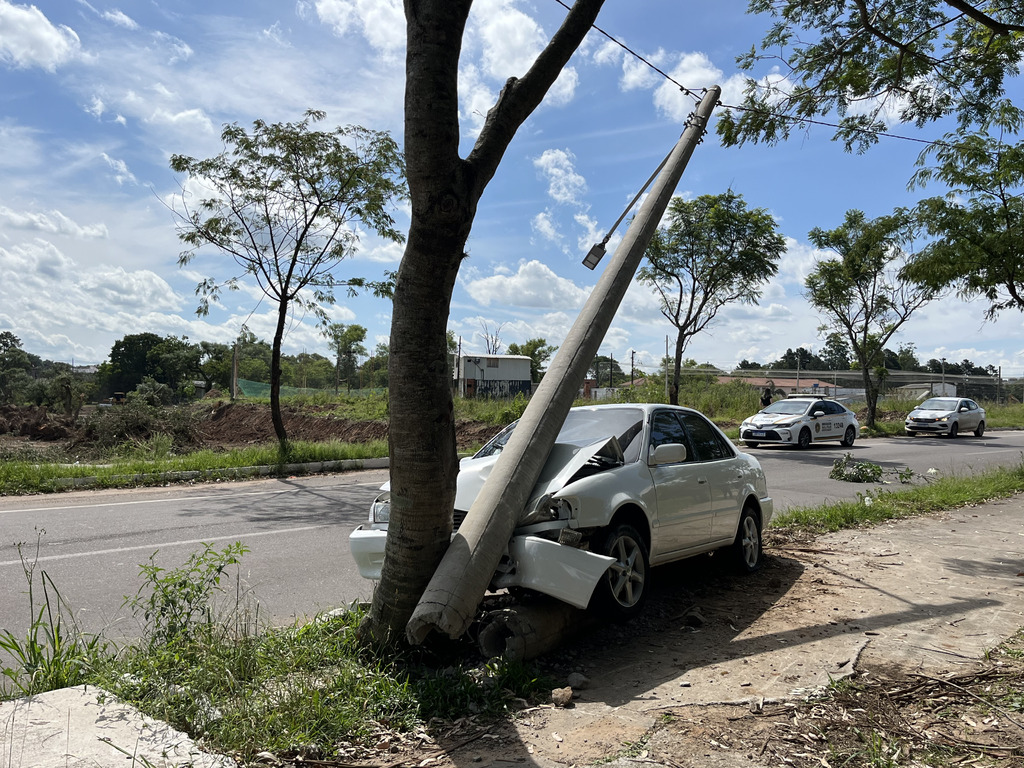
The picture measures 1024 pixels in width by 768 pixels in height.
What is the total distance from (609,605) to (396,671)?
149 cm

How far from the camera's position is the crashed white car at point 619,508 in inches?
183

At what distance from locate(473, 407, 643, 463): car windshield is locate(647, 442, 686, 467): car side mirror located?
15cm

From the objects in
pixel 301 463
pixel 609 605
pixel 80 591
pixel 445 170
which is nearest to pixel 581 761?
pixel 609 605

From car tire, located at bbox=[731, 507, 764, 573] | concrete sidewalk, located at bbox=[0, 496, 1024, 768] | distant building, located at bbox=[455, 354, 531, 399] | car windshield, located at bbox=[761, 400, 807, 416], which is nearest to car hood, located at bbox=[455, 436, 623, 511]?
→ concrete sidewalk, located at bbox=[0, 496, 1024, 768]

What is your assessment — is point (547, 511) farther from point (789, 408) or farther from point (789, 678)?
point (789, 408)

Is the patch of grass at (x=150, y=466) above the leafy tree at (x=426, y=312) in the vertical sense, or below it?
below

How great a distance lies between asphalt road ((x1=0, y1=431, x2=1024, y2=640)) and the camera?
605cm

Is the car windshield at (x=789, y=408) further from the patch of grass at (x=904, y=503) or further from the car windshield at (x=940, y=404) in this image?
the car windshield at (x=940, y=404)

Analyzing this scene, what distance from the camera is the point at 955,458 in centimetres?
1955

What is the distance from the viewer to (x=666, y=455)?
18.9 feet

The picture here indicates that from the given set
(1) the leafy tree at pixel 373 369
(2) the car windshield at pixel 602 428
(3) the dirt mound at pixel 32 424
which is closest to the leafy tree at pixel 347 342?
(1) the leafy tree at pixel 373 369

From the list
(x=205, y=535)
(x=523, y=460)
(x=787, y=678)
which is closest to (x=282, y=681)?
(x=523, y=460)

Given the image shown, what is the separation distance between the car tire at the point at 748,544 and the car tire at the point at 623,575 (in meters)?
1.91

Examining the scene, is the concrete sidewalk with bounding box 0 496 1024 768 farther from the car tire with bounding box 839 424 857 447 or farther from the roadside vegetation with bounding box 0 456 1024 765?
the car tire with bounding box 839 424 857 447
